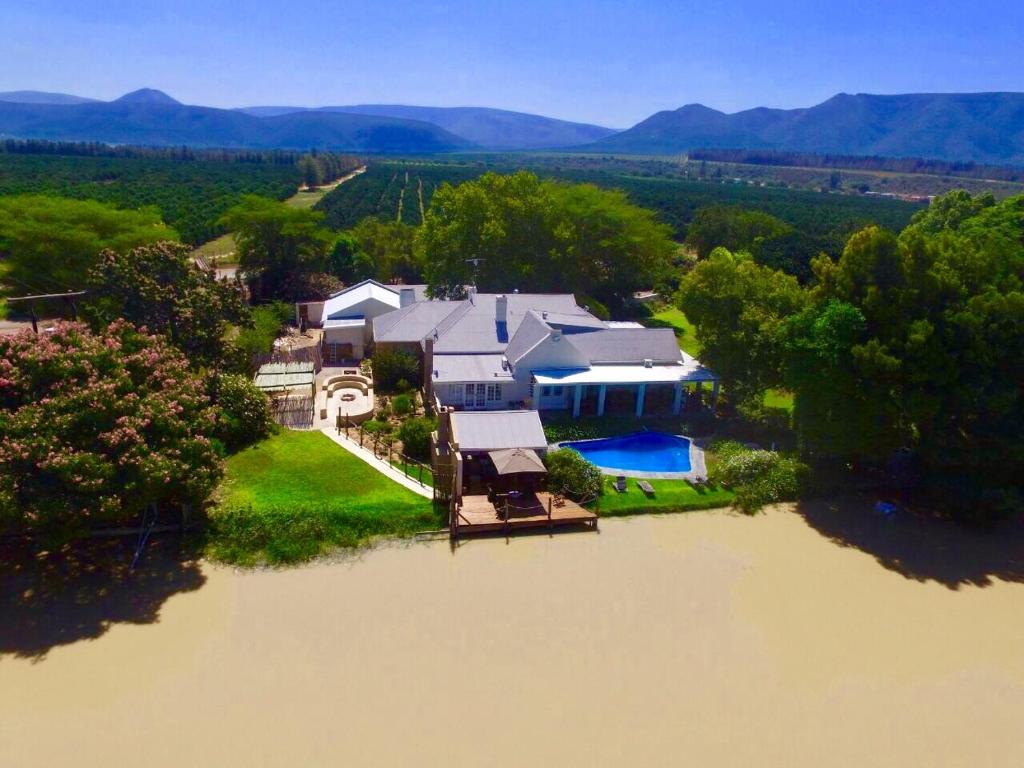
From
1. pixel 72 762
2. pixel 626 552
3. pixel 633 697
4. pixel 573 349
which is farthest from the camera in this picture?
pixel 573 349

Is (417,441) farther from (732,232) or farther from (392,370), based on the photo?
(732,232)

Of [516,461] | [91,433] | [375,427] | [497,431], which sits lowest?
[375,427]

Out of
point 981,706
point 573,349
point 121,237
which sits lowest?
point 981,706

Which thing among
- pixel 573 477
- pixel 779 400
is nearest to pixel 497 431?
pixel 573 477

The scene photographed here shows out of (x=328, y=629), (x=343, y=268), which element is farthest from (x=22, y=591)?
(x=343, y=268)

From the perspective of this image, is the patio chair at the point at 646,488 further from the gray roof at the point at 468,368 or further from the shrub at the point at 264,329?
the shrub at the point at 264,329

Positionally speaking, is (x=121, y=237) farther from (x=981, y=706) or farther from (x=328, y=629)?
(x=981, y=706)

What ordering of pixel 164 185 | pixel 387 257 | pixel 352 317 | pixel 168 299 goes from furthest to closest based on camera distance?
1. pixel 164 185
2. pixel 387 257
3. pixel 352 317
4. pixel 168 299
